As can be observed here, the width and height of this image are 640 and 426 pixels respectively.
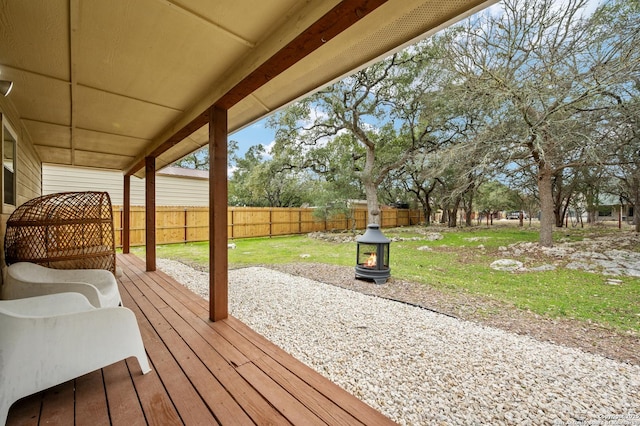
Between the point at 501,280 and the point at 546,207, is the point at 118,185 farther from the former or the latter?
the point at 546,207

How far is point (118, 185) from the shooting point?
376 inches

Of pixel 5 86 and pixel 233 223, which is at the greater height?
pixel 5 86

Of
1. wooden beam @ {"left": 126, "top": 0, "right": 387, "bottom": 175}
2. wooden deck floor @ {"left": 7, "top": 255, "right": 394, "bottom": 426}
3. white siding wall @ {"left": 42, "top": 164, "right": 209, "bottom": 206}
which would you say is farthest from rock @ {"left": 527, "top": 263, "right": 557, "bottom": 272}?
white siding wall @ {"left": 42, "top": 164, "right": 209, "bottom": 206}

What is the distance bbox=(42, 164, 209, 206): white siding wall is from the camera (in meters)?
8.43

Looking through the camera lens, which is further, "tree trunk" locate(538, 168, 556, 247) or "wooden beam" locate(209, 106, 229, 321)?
"tree trunk" locate(538, 168, 556, 247)

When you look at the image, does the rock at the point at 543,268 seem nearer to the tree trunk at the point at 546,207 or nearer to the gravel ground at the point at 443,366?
the tree trunk at the point at 546,207

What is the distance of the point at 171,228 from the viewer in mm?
9836

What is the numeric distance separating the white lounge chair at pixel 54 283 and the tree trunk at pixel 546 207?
32.4 feet

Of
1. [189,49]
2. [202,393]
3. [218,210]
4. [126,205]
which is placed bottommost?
[202,393]

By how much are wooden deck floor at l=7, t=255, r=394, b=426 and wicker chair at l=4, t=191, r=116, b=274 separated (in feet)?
4.45

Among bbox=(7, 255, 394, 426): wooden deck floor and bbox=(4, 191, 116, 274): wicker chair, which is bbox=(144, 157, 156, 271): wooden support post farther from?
bbox=(7, 255, 394, 426): wooden deck floor

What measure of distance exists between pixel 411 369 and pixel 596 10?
8268mm

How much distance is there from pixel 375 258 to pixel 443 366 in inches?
109

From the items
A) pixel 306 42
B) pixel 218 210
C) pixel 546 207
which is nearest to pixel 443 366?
pixel 218 210
